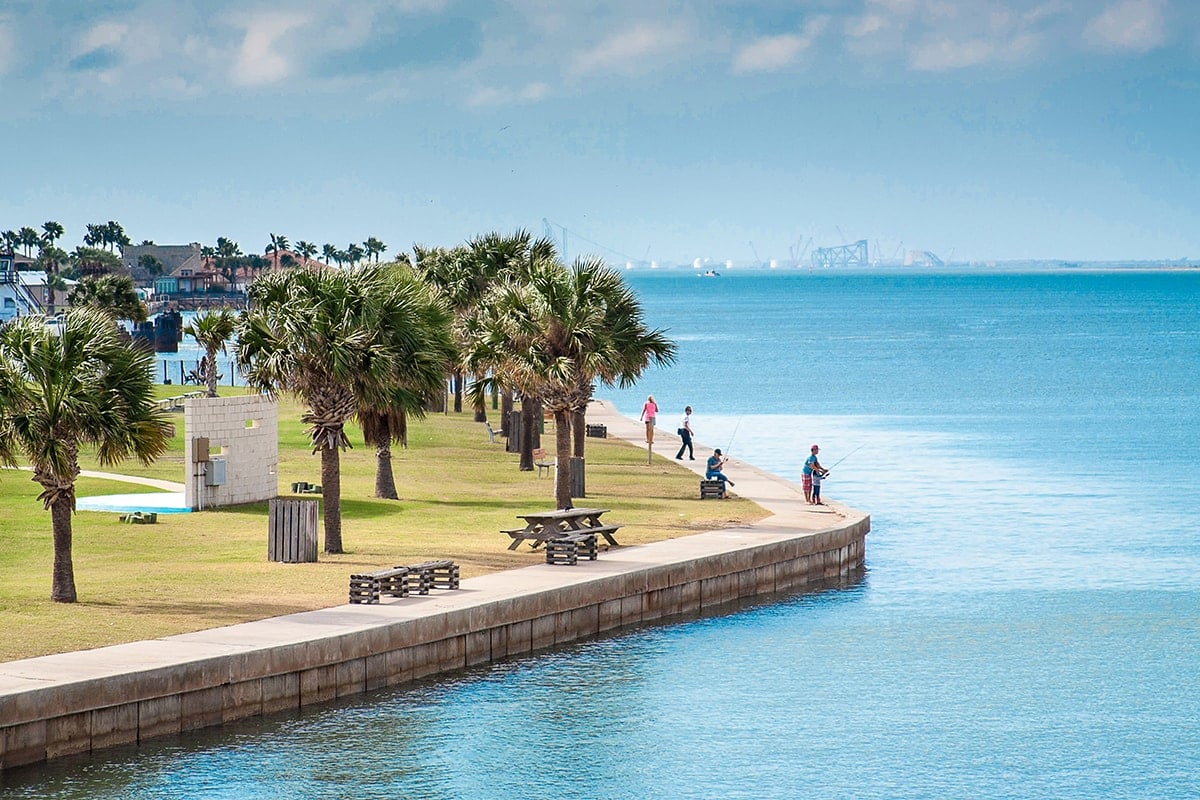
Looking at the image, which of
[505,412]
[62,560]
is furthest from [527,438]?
[62,560]

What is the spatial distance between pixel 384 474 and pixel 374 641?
52.0 feet

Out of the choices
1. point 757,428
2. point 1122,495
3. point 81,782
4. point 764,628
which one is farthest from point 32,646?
point 757,428

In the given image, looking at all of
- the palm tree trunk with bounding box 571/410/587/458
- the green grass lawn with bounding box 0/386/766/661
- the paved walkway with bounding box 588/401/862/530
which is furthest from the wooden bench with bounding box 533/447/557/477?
the paved walkway with bounding box 588/401/862/530

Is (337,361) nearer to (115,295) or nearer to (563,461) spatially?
(563,461)

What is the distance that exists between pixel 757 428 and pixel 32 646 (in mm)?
53491

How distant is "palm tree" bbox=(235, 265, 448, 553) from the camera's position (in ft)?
98.4

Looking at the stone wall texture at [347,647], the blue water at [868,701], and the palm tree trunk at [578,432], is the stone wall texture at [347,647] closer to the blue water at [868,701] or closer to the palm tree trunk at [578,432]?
the blue water at [868,701]

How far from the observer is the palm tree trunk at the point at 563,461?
1422 inches

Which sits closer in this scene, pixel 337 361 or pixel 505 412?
pixel 337 361

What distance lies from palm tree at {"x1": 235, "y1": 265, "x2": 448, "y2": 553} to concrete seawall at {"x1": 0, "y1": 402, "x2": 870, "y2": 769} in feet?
15.3

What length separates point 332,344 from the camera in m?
29.9

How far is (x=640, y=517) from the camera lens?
36.4m

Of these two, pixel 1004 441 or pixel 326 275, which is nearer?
pixel 326 275

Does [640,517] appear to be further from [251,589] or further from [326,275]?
[251,589]
